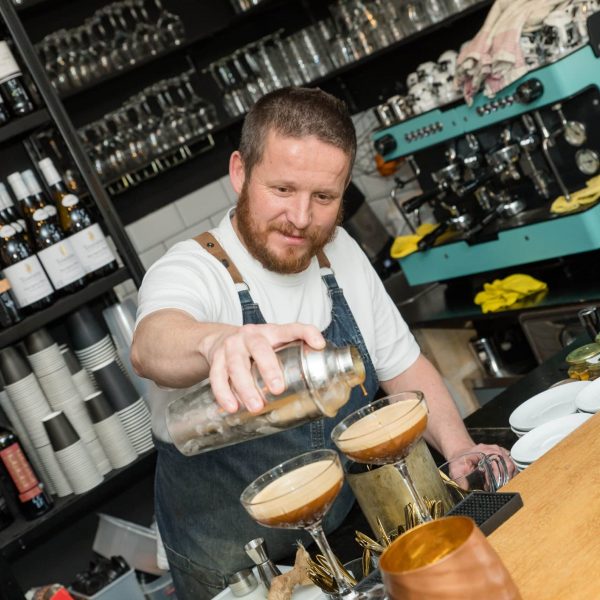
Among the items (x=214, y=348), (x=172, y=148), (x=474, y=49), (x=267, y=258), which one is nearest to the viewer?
(x=214, y=348)

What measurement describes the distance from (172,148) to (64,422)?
1.48 m

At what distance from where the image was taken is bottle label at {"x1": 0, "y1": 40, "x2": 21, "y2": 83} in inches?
112

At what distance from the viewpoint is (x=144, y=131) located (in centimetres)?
383

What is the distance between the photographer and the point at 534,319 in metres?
3.12

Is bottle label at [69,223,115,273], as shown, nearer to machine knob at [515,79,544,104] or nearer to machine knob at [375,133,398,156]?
machine knob at [375,133,398,156]

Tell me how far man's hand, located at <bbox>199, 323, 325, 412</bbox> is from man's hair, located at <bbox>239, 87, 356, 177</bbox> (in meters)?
0.84

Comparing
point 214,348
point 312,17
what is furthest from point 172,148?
point 214,348

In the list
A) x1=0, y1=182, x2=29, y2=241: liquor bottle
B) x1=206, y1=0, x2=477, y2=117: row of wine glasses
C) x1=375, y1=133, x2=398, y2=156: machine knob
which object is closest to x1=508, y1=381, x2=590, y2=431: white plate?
x1=0, y1=182, x2=29, y2=241: liquor bottle

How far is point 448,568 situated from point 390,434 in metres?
0.39

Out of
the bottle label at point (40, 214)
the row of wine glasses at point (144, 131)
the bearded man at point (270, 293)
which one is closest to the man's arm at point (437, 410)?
the bearded man at point (270, 293)

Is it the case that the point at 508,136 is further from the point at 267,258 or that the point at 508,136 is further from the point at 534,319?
the point at 267,258

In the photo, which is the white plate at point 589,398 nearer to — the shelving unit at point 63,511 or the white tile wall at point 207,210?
the shelving unit at point 63,511

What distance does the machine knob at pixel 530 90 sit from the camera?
2.92 m

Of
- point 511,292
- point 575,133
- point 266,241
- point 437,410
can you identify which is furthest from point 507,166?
point 266,241
